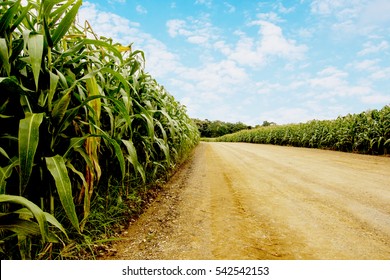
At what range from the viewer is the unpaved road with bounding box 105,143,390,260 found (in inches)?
55.4

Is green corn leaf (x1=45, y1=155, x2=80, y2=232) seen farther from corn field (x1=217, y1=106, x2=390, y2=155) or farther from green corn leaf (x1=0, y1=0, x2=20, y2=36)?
corn field (x1=217, y1=106, x2=390, y2=155)

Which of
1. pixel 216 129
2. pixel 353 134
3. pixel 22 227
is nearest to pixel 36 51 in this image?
pixel 22 227

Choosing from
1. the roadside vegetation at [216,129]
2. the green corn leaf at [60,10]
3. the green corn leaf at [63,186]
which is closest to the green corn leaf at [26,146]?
the green corn leaf at [63,186]

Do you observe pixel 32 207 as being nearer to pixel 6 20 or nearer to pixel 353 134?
pixel 6 20

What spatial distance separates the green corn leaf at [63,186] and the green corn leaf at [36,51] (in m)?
0.32

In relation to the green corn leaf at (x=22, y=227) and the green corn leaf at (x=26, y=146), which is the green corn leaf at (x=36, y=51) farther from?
the green corn leaf at (x=22, y=227)

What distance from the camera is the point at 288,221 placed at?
1.81 metres

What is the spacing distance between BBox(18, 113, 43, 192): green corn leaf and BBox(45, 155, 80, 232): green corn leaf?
10 centimetres

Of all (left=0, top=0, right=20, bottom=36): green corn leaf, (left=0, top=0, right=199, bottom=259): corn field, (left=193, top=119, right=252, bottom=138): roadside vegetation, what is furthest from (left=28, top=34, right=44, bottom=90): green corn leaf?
(left=193, top=119, right=252, bottom=138): roadside vegetation

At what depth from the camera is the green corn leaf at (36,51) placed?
1047mm

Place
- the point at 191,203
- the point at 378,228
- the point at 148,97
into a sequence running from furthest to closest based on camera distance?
the point at 148,97 < the point at 191,203 < the point at 378,228
